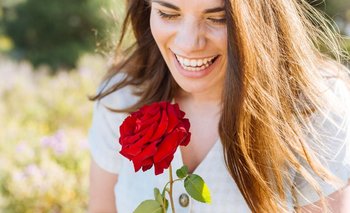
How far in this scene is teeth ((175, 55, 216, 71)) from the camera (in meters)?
1.84

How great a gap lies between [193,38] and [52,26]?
743cm

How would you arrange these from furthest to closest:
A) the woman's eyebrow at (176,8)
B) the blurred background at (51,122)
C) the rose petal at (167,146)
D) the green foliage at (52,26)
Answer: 1. the green foliage at (52,26)
2. the blurred background at (51,122)
3. the woman's eyebrow at (176,8)
4. the rose petal at (167,146)

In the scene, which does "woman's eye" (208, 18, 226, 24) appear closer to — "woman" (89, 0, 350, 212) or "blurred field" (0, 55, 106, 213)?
"woman" (89, 0, 350, 212)

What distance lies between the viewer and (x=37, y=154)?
354 centimetres

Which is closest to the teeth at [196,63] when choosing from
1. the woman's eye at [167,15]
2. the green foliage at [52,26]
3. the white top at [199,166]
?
the woman's eye at [167,15]

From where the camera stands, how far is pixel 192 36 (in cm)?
179

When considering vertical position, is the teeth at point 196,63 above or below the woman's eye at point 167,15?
below

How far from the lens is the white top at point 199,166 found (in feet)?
6.22

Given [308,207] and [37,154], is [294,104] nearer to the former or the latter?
[308,207]

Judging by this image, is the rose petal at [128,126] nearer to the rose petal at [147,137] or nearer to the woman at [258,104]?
the rose petal at [147,137]

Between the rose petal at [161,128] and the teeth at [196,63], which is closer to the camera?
the rose petal at [161,128]

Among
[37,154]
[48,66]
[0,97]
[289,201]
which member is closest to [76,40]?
[48,66]

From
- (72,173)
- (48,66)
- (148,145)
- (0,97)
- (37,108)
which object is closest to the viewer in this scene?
(148,145)

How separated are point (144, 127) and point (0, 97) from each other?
3620mm
